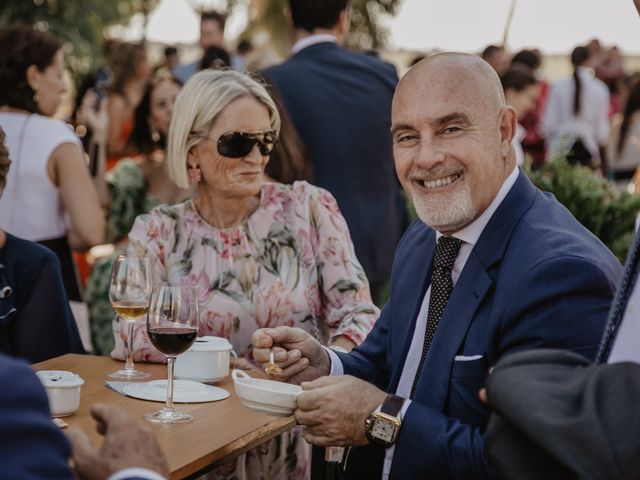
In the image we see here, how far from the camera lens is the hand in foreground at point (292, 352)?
9.11ft

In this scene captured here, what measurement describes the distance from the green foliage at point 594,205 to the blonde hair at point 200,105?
184cm

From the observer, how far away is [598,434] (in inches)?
60.1

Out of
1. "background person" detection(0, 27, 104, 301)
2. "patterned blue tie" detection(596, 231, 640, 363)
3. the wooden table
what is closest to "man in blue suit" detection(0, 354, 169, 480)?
the wooden table

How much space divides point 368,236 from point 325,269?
5.45 feet

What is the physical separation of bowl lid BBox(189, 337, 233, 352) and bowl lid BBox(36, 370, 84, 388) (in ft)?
1.42

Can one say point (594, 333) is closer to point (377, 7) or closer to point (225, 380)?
point (225, 380)

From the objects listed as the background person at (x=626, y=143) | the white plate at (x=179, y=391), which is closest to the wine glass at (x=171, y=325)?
the white plate at (x=179, y=391)

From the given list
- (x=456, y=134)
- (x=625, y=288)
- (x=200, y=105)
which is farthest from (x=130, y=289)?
(x=625, y=288)

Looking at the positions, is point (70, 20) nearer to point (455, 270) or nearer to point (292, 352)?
point (292, 352)

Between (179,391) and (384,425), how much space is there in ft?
2.41

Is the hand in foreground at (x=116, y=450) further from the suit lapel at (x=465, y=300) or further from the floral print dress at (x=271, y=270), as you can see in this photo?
the floral print dress at (x=271, y=270)

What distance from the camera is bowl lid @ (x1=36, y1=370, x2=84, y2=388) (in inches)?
96.7

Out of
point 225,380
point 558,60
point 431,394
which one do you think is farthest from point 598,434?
point 558,60

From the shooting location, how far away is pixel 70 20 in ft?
46.2
